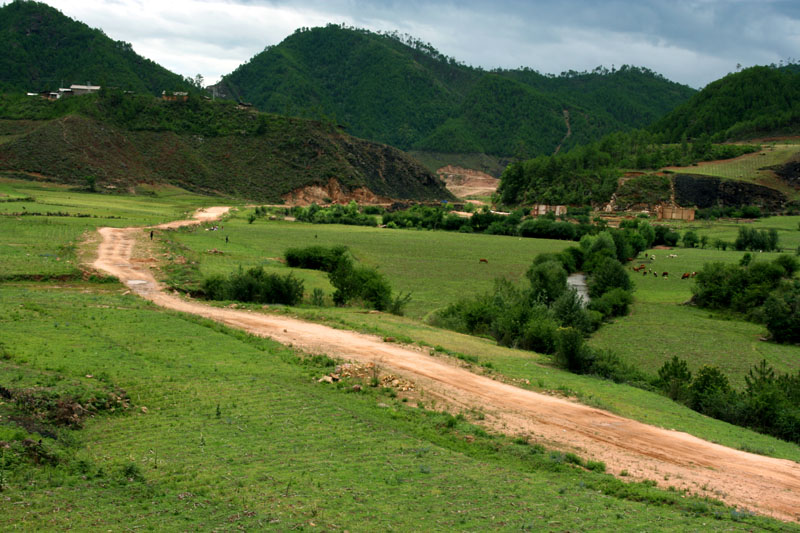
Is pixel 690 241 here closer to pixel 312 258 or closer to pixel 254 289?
pixel 312 258

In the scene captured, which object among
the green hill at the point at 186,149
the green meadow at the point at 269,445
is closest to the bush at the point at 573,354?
the green meadow at the point at 269,445

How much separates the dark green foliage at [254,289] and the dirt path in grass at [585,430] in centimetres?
582

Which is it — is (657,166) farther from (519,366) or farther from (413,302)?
(519,366)

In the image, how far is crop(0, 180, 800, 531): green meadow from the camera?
10.2m

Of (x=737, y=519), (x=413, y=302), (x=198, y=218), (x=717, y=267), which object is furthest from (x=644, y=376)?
(x=198, y=218)

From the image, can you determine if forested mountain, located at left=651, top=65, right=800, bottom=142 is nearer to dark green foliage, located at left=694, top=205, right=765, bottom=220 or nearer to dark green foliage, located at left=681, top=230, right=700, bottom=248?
dark green foliage, located at left=694, top=205, right=765, bottom=220

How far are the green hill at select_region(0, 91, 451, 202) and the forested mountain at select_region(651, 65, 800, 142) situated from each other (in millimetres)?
77561

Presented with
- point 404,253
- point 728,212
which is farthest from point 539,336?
point 728,212

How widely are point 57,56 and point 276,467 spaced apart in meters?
193

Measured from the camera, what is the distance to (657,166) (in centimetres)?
12900

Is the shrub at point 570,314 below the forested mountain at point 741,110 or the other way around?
below

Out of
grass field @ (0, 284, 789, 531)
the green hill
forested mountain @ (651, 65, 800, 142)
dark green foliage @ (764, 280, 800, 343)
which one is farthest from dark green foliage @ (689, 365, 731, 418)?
forested mountain @ (651, 65, 800, 142)

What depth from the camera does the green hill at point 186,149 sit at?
103 meters

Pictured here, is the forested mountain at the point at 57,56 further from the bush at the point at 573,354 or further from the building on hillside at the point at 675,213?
the bush at the point at 573,354
